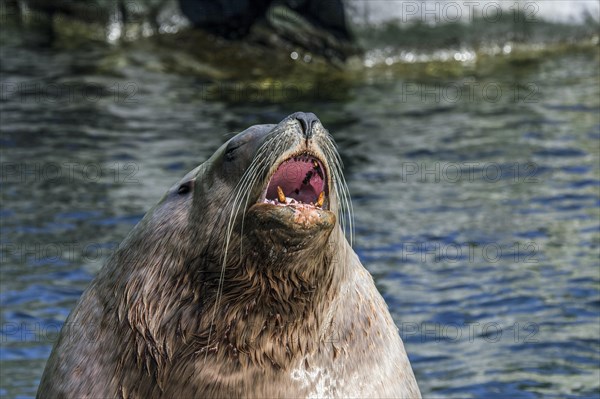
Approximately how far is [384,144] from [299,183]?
784 cm

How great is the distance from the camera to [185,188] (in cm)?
495

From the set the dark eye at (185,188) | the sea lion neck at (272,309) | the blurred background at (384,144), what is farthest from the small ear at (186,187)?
the blurred background at (384,144)

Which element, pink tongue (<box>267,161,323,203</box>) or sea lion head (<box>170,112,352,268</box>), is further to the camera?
pink tongue (<box>267,161,323,203</box>)

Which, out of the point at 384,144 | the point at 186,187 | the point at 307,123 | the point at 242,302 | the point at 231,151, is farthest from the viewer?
the point at 384,144

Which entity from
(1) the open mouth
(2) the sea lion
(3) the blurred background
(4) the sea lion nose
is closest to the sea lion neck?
(2) the sea lion

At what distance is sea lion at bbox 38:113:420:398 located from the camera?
4387 millimetres

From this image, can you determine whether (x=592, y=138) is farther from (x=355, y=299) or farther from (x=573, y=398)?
(x=355, y=299)

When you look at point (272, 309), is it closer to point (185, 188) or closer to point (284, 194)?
point (284, 194)

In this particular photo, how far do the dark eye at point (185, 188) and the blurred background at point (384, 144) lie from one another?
245 centimetres

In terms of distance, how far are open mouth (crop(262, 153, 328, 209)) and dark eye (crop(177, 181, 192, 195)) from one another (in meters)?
0.62

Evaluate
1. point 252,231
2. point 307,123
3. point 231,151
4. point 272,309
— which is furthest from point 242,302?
point 307,123

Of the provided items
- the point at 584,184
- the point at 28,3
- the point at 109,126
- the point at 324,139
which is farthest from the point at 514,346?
the point at 28,3

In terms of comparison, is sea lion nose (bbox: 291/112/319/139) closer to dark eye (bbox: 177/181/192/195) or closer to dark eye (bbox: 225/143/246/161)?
dark eye (bbox: 225/143/246/161)

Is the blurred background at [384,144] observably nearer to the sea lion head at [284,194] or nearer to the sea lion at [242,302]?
the sea lion at [242,302]
